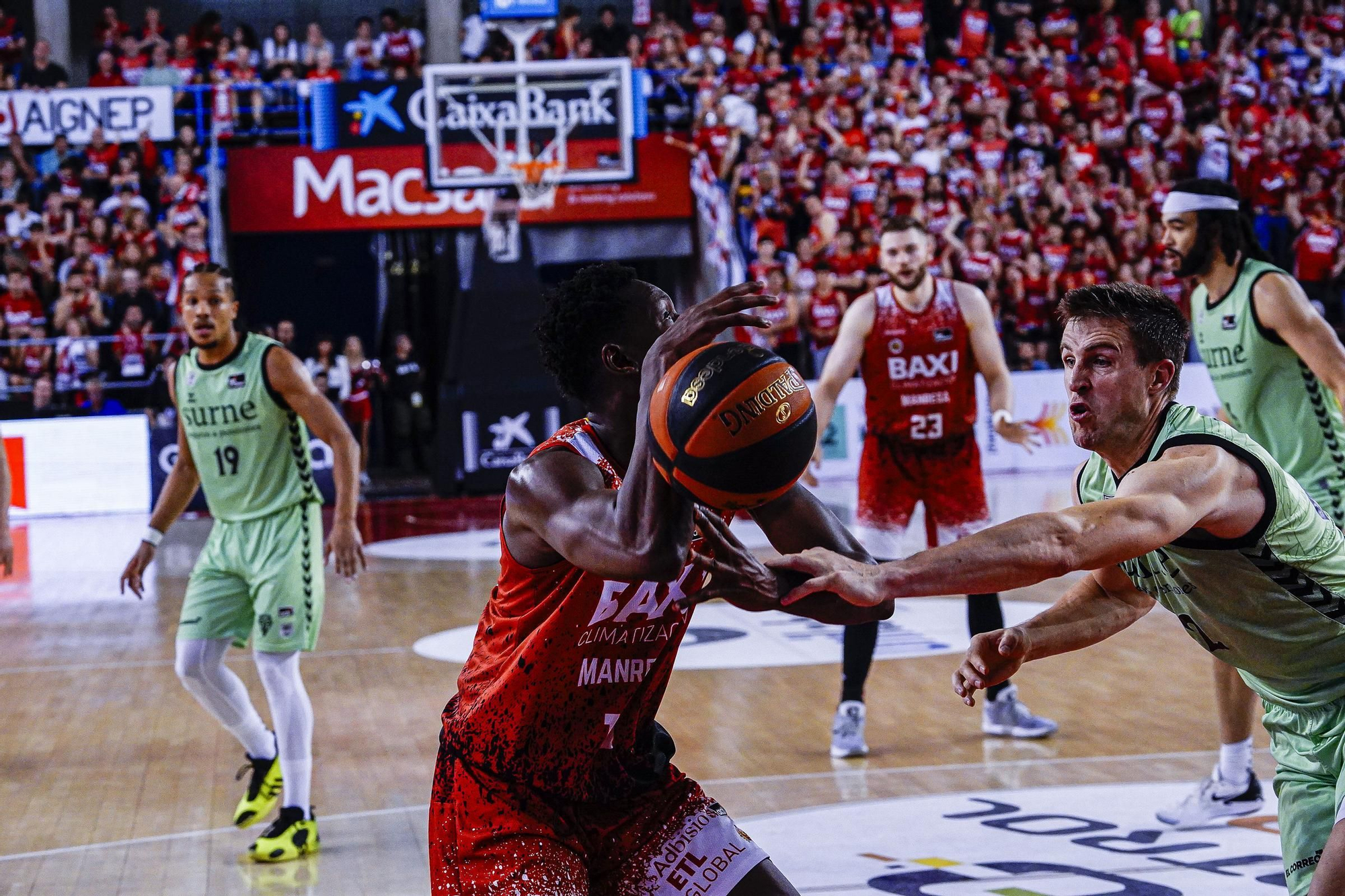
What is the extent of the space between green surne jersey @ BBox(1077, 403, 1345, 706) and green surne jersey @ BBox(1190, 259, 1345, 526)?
8.09ft

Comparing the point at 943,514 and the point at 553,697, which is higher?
the point at 553,697

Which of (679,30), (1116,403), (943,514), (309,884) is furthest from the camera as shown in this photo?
(679,30)

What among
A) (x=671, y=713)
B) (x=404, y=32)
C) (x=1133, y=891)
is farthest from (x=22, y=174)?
(x=1133, y=891)

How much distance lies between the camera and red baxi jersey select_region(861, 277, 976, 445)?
675 centimetres

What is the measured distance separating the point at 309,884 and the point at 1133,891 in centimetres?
258

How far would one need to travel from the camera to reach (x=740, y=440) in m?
2.50

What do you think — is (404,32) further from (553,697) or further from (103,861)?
(553,697)

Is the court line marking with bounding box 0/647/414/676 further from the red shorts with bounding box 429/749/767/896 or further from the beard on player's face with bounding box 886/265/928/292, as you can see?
the red shorts with bounding box 429/749/767/896

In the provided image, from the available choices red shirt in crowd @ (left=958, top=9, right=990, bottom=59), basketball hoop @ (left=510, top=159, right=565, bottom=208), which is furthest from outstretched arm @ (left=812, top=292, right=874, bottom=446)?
red shirt in crowd @ (left=958, top=9, right=990, bottom=59)

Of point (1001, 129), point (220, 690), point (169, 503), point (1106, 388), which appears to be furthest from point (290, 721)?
point (1001, 129)

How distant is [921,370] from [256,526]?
2961 millimetres

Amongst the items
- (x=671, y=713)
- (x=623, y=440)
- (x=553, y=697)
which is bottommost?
(x=671, y=713)

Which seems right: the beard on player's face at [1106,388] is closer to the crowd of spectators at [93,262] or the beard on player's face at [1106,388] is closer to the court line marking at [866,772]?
the court line marking at [866,772]

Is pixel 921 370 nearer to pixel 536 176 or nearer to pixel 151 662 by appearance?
pixel 151 662
